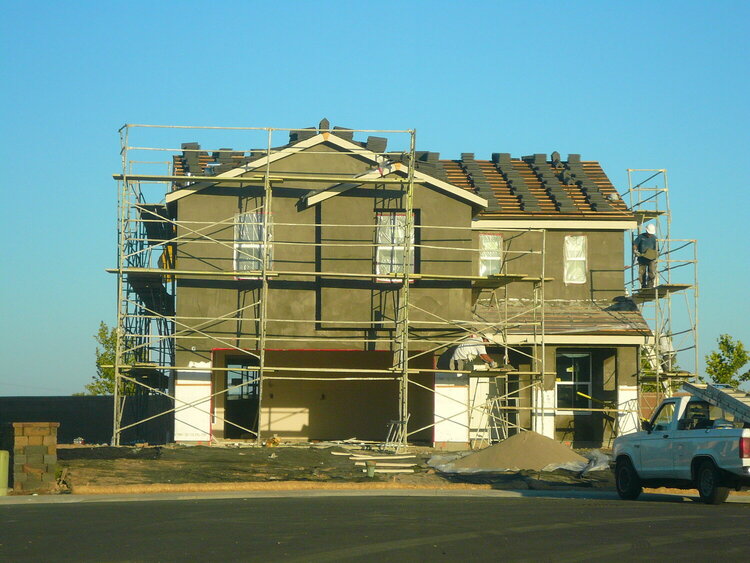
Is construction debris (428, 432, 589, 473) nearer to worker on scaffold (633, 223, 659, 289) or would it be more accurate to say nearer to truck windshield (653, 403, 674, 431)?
truck windshield (653, 403, 674, 431)

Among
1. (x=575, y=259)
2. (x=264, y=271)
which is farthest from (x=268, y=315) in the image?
(x=575, y=259)

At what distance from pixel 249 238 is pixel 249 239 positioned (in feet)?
0.14

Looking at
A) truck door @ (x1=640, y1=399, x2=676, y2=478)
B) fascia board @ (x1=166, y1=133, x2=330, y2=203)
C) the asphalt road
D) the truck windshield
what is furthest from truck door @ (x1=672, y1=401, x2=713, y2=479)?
fascia board @ (x1=166, y1=133, x2=330, y2=203)

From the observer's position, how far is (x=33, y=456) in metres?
18.8

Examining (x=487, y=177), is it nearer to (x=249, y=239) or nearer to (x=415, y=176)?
(x=415, y=176)

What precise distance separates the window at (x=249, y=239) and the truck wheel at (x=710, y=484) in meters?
15.1

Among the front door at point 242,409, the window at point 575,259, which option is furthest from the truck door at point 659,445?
the front door at point 242,409

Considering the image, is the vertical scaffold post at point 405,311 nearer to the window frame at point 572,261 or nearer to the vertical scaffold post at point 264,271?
the vertical scaffold post at point 264,271

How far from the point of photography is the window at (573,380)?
3041 cm

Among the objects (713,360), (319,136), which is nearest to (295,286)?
(319,136)

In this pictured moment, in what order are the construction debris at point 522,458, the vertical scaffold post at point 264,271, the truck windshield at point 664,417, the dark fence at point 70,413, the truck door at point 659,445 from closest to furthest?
the truck door at point 659,445
the truck windshield at point 664,417
the construction debris at point 522,458
the vertical scaffold post at point 264,271
the dark fence at point 70,413

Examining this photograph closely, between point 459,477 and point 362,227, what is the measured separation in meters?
9.50

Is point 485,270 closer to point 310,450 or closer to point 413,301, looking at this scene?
point 413,301

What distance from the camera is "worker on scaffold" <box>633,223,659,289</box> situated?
3059cm
